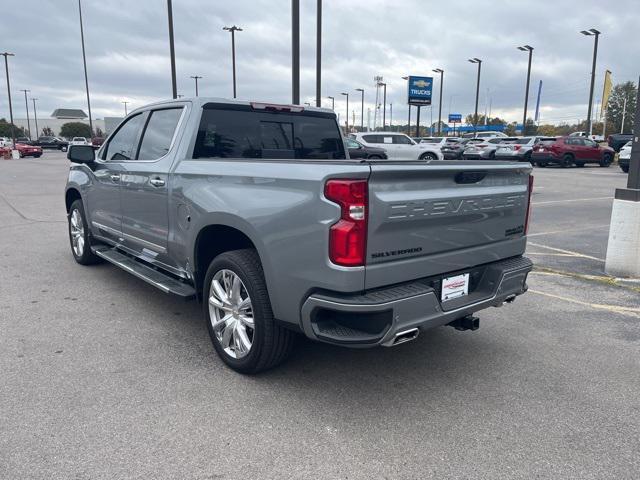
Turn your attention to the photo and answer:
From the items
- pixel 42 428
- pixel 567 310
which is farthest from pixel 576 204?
pixel 42 428

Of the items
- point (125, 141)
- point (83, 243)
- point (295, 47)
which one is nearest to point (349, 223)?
point (125, 141)

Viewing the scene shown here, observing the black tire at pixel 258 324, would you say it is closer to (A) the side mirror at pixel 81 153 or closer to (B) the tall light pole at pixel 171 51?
(A) the side mirror at pixel 81 153

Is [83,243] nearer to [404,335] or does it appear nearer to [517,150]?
[404,335]

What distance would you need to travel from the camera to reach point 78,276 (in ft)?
20.2

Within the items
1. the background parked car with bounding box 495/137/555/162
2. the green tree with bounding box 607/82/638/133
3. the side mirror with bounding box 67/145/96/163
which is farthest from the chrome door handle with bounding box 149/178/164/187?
the green tree with bounding box 607/82/638/133

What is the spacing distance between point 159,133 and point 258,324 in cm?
227

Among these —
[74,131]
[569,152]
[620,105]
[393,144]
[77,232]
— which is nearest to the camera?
[77,232]

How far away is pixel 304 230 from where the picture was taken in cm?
296

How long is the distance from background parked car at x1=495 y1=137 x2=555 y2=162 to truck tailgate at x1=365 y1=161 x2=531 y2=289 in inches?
1014

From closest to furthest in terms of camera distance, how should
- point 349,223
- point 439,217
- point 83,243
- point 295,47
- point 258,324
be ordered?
point 349,223 < point 439,217 < point 258,324 < point 83,243 < point 295,47

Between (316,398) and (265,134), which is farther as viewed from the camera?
(265,134)

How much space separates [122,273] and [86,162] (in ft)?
4.41

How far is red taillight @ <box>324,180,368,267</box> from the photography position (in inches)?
110

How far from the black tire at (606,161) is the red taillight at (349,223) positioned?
30.7m
